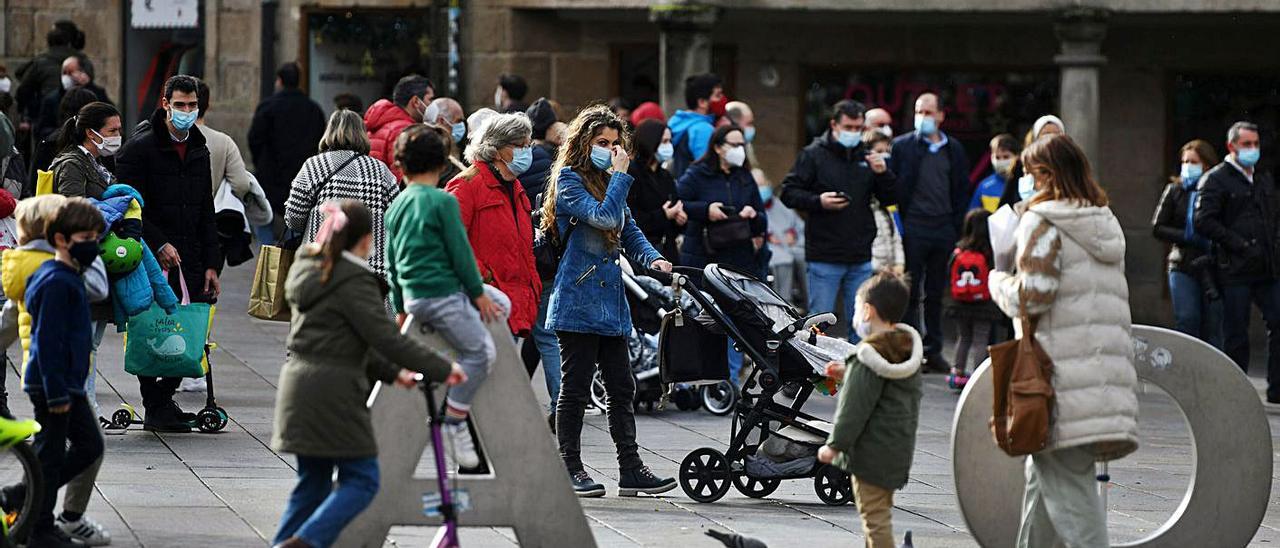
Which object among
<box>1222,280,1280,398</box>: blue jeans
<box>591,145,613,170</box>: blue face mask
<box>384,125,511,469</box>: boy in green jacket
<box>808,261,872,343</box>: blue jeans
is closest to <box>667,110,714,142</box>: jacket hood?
<box>808,261,872,343</box>: blue jeans

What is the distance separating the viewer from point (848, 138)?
1343 cm

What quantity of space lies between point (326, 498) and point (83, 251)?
1446 mm

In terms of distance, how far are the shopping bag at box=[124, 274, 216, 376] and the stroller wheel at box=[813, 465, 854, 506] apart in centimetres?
323

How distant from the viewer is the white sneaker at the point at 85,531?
25.1ft

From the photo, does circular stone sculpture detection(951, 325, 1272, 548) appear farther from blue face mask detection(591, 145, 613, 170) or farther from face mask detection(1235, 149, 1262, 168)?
face mask detection(1235, 149, 1262, 168)

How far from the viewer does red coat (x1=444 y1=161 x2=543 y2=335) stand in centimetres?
912

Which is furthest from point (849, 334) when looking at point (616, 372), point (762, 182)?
point (616, 372)

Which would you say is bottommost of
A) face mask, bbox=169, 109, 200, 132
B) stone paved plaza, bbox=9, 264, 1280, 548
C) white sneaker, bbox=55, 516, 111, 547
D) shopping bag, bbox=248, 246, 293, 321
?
stone paved plaza, bbox=9, 264, 1280, 548

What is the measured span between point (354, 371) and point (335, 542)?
0.83m

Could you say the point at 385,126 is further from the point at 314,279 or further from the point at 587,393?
the point at 314,279

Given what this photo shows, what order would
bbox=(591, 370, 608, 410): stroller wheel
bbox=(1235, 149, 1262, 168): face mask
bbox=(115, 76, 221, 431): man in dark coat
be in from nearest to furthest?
bbox=(115, 76, 221, 431): man in dark coat
bbox=(591, 370, 608, 410): stroller wheel
bbox=(1235, 149, 1262, 168): face mask

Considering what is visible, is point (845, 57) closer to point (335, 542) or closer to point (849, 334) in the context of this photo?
point (849, 334)

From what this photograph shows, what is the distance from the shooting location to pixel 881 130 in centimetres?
1481

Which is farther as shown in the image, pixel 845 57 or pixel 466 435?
pixel 845 57
